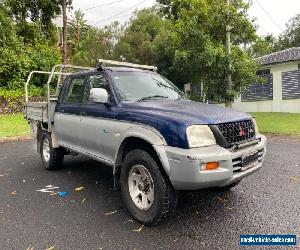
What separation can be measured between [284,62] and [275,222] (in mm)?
19110

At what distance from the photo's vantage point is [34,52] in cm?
2397

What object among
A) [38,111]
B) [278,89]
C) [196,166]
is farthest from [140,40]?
[196,166]

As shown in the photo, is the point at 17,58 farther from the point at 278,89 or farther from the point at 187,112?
the point at 187,112

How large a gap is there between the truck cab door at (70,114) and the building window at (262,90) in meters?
17.8

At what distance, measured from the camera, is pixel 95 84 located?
220 inches

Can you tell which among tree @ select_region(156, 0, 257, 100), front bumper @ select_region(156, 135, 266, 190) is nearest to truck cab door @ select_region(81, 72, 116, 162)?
front bumper @ select_region(156, 135, 266, 190)

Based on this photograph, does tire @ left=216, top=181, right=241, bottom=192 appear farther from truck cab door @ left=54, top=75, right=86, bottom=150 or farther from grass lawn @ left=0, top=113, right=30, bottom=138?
grass lawn @ left=0, top=113, right=30, bottom=138

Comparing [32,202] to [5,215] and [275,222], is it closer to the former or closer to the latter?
[5,215]

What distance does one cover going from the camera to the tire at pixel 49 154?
23.3 ft

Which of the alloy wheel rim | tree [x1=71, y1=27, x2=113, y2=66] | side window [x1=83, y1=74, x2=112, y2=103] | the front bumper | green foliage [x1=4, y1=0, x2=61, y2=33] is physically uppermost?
green foliage [x1=4, y1=0, x2=61, y2=33]

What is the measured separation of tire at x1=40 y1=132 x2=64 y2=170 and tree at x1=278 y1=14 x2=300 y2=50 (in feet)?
158

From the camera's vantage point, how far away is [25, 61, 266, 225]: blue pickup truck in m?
3.88

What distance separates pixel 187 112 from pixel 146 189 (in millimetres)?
1112

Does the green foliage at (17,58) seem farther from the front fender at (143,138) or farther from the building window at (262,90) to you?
the front fender at (143,138)
